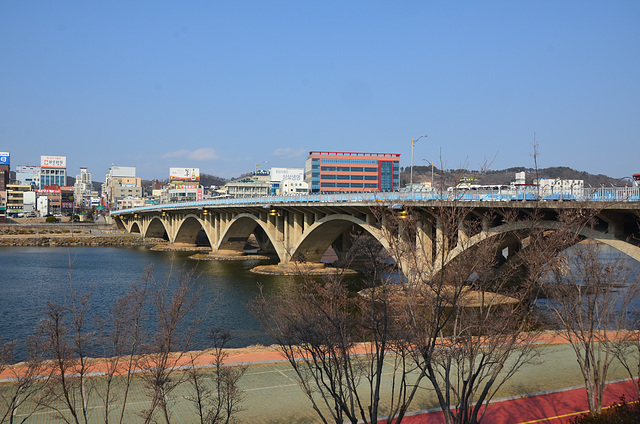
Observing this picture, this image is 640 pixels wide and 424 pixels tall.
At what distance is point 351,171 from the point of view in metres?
123

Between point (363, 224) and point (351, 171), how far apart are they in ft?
269

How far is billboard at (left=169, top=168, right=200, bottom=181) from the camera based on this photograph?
627 ft

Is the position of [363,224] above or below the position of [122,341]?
above

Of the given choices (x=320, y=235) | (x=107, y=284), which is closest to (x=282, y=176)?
(x=320, y=235)

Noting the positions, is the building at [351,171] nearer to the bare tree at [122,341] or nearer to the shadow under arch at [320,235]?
the shadow under arch at [320,235]

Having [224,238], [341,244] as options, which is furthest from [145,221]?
[341,244]

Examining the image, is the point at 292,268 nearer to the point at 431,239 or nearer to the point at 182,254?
the point at 431,239

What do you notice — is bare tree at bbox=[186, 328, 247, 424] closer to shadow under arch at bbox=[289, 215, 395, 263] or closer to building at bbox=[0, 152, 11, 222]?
shadow under arch at bbox=[289, 215, 395, 263]

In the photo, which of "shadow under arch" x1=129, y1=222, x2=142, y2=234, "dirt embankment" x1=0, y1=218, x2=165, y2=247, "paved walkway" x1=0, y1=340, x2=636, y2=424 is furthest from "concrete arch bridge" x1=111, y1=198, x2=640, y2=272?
"dirt embankment" x1=0, y1=218, x2=165, y2=247

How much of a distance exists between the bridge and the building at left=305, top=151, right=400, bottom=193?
33.8m

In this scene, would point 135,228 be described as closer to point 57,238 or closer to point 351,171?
point 57,238

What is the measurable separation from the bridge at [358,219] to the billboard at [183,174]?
7791 centimetres

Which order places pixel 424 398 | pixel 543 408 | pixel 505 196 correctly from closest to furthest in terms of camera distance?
1. pixel 543 408
2. pixel 424 398
3. pixel 505 196

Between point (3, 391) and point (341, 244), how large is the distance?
4814cm
